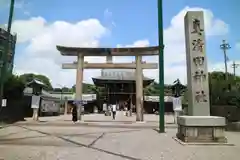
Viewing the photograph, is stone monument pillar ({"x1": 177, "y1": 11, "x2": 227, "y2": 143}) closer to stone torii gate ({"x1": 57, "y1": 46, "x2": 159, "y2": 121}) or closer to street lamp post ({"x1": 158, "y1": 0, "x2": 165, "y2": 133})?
street lamp post ({"x1": 158, "y1": 0, "x2": 165, "y2": 133})

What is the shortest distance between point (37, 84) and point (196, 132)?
17876mm

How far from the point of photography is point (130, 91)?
5016cm

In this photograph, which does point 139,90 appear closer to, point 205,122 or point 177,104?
point 177,104

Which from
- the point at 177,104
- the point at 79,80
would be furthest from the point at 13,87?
the point at 177,104

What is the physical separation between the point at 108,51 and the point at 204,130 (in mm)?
16609

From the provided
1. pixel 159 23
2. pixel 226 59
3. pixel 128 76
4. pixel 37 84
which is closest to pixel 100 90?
pixel 128 76

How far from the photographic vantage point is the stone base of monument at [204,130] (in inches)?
379

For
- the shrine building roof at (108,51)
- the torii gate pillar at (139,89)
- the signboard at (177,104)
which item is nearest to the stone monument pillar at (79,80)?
the shrine building roof at (108,51)

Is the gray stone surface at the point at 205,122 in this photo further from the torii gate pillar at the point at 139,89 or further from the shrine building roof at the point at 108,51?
the shrine building roof at the point at 108,51

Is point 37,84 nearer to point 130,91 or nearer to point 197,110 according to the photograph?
point 197,110

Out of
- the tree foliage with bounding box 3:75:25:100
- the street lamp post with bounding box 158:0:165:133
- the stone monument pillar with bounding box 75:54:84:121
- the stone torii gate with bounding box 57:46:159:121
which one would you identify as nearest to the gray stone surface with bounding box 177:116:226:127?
the street lamp post with bounding box 158:0:165:133

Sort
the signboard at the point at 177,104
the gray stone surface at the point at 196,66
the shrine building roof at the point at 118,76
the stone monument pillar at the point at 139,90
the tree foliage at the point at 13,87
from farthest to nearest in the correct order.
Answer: the shrine building roof at the point at 118,76, the stone monument pillar at the point at 139,90, the signboard at the point at 177,104, the tree foliage at the point at 13,87, the gray stone surface at the point at 196,66

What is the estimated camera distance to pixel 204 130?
9.70 metres

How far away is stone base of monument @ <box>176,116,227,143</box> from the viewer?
962cm
